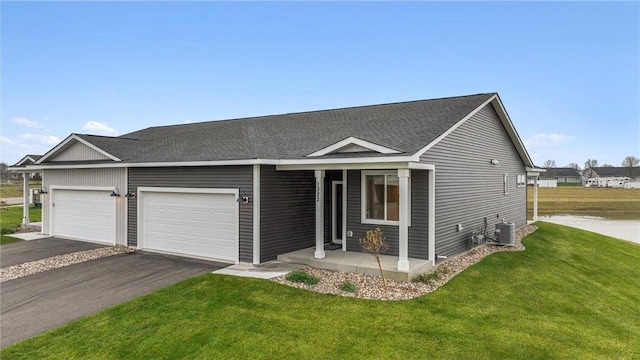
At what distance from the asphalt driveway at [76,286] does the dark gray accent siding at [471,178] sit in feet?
20.2

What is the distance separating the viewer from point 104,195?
1209 cm

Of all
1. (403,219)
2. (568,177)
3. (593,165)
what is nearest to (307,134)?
(403,219)

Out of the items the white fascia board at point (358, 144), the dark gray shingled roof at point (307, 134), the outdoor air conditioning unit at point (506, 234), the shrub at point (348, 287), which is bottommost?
the shrub at point (348, 287)

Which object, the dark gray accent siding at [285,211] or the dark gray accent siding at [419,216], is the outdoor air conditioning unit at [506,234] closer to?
the dark gray accent siding at [419,216]

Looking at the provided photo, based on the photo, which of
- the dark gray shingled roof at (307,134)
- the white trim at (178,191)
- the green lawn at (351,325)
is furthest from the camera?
the dark gray shingled roof at (307,134)

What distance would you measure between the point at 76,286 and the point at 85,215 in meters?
5.99

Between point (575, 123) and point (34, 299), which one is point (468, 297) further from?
point (575, 123)

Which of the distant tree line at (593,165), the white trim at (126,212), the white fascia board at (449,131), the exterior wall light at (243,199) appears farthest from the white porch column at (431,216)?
the distant tree line at (593,165)

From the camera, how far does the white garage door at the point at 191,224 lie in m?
9.48

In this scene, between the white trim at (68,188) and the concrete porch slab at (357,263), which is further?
the white trim at (68,188)

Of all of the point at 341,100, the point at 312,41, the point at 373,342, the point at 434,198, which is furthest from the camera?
the point at 341,100

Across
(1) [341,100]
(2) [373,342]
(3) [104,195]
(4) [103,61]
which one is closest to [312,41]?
(1) [341,100]

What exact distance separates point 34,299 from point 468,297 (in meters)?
8.58

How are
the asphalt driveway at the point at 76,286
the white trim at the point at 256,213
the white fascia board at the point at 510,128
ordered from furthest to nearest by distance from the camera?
the white fascia board at the point at 510,128 → the white trim at the point at 256,213 → the asphalt driveway at the point at 76,286
